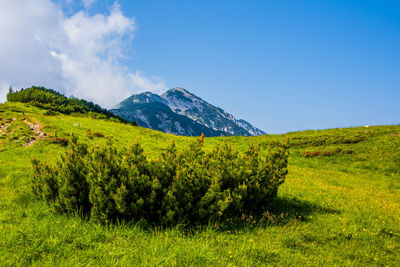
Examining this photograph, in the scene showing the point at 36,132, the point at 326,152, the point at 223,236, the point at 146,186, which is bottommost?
the point at 223,236

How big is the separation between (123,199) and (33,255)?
7.37 ft

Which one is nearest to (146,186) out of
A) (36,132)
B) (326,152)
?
(36,132)

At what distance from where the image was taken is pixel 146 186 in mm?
6711

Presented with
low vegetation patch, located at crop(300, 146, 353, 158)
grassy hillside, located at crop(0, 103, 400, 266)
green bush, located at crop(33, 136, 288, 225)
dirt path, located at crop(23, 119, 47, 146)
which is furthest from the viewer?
low vegetation patch, located at crop(300, 146, 353, 158)

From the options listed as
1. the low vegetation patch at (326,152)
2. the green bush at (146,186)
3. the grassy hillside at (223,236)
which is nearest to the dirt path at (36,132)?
the grassy hillside at (223,236)

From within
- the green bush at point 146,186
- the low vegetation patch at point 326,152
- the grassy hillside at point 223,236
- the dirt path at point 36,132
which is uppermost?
the dirt path at point 36,132

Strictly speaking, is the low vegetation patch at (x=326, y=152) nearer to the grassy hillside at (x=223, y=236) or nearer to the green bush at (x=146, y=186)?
the grassy hillside at (x=223, y=236)

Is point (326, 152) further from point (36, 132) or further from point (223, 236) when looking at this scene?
point (36, 132)

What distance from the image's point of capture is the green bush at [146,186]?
253 inches

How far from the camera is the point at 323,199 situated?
37.1ft

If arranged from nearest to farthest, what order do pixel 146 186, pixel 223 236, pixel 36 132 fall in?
pixel 223 236, pixel 146 186, pixel 36 132

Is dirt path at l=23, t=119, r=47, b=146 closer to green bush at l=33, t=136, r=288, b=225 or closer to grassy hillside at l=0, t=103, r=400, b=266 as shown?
grassy hillside at l=0, t=103, r=400, b=266

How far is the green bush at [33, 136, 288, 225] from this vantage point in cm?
644

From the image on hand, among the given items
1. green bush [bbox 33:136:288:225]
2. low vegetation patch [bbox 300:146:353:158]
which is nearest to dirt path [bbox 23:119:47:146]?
green bush [bbox 33:136:288:225]
